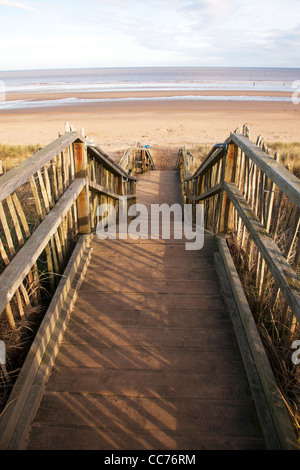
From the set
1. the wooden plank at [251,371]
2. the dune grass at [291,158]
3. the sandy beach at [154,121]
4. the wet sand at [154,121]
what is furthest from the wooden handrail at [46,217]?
the wet sand at [154,121]

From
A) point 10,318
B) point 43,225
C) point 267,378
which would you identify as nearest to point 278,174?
point 267,378

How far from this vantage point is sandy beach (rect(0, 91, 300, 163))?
688 inches

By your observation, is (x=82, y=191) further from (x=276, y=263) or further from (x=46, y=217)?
(x=276, y=263)

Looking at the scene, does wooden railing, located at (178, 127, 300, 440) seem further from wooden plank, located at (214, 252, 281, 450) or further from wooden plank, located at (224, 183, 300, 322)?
wooden plank, located at (214, 252, 281, 450)

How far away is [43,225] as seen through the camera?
8.61 feet

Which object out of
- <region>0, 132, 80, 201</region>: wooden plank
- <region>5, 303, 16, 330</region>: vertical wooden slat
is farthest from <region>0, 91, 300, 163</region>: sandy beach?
<region>5, 303, 16, 330</region>: vertical wooden slat

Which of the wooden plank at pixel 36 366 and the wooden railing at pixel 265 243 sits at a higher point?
the wooden railing at pixel 265 243

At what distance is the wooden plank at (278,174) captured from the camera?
1.84 meters

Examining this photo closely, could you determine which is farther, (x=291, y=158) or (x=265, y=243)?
(x=291, y=158)

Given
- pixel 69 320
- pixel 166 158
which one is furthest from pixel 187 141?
pixel 69 320

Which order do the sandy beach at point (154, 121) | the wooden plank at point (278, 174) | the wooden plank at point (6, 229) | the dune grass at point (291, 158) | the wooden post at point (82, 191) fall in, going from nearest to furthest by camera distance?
the wooden plank at point (278, 174) < the wooden plank at point (6, 229) < the wooden post at point (82, 191) < the dune grass at point (291, 158) < the sandy beach at point (154, 121)

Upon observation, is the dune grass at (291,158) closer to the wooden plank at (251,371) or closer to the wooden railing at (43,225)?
the wooden railing at (43,225)

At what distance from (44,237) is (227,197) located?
7.07 ft
